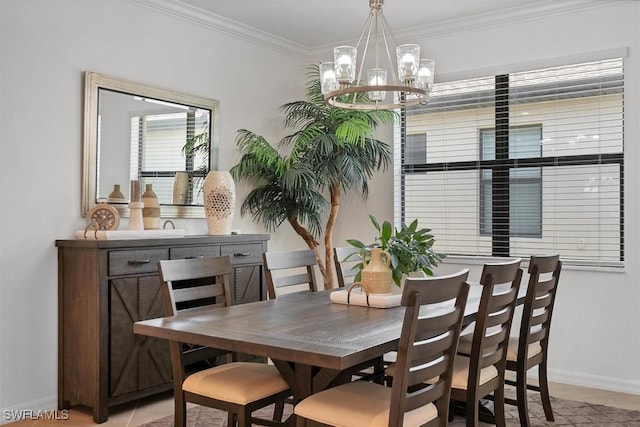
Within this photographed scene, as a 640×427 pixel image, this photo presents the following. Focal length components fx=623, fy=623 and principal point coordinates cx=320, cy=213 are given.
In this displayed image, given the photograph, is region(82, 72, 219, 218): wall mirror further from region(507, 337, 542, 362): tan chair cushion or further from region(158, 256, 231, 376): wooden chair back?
region(507, 337, 542, 362): tan chair cushion

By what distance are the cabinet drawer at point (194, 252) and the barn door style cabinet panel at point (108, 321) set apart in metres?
0.02

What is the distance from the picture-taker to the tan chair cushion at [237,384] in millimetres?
2547

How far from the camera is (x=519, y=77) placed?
482cm

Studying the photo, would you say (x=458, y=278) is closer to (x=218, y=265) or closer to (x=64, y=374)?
(x=218, y=265)

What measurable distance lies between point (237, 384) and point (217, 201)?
6.72ft

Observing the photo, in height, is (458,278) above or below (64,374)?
above

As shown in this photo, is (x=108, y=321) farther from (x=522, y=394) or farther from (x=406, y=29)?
(x=406, y=29)

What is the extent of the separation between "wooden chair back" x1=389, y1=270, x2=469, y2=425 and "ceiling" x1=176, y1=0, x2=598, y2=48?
9.58 feet

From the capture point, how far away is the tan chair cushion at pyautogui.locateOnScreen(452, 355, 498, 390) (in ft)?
9.07

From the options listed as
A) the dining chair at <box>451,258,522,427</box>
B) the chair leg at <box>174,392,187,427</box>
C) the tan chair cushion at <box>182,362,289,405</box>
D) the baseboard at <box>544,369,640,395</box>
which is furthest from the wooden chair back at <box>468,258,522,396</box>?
the baseboard at <box>544,369,640,395</box>

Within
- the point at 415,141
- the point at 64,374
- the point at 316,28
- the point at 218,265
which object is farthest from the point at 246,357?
the point at 316,28

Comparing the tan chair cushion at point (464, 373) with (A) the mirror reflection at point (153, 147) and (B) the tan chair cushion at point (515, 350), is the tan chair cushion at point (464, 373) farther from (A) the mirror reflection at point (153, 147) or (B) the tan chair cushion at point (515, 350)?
(A) the mirror reflection at point (153, 147)

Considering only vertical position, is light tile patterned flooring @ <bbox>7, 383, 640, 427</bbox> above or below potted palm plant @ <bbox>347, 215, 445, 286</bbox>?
below

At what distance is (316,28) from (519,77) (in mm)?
1684
